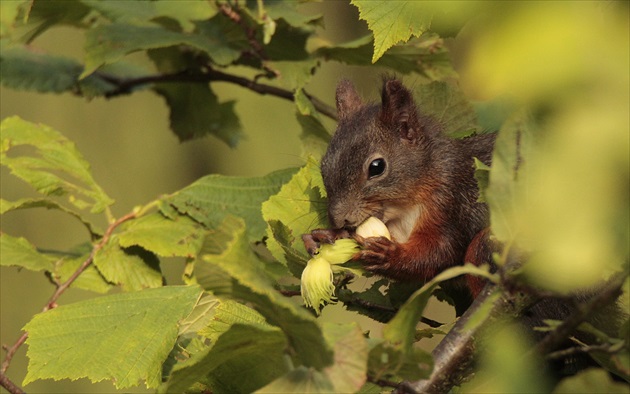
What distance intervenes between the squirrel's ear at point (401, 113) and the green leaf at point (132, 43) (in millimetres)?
269

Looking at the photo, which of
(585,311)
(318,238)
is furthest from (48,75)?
(585,311)

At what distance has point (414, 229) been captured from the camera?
1.46 meters

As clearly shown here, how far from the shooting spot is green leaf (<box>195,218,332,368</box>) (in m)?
0.59

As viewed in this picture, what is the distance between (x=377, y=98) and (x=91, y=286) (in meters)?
0.75

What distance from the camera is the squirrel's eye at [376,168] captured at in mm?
1527

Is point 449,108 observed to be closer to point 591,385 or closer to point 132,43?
point 132,43

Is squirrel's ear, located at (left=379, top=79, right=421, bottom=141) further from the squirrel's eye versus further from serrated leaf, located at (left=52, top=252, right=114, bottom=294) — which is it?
serrated leaf, located at (left=52, top=252, right=114, bottom=294)

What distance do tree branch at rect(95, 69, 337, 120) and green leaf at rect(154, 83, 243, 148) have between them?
2.0 inches

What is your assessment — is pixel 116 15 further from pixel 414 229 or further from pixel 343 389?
pixel 343 389

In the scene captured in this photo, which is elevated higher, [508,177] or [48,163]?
[508,177]

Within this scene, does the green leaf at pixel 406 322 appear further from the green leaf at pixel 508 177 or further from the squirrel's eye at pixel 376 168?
the squirrel's eye at pixel 376 168

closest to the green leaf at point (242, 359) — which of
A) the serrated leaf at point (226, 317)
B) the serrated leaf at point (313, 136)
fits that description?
the serrated leaf at point (226, 317)

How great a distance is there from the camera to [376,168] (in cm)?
154

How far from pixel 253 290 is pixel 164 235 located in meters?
0.80
